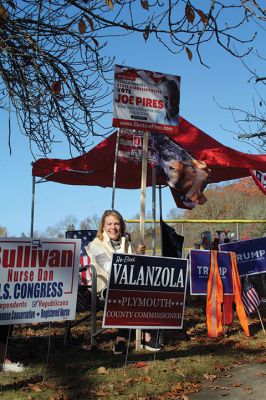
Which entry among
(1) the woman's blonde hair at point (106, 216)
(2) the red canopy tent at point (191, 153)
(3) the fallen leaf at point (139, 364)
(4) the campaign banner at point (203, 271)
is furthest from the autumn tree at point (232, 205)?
(3) the fallen leaf at point (139, 364)

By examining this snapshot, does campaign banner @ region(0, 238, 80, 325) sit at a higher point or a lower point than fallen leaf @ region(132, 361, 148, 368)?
higher

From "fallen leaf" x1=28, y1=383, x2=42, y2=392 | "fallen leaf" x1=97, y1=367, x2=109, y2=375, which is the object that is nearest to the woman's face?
"fallen leaf" x1=97, y1=367, x2=109, y2=375

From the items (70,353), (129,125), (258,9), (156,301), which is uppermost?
(258,9)

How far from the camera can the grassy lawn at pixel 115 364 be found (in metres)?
4.89

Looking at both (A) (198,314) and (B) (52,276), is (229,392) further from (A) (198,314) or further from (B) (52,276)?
(A) (198,314)

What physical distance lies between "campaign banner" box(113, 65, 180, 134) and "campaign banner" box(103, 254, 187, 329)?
1852mm

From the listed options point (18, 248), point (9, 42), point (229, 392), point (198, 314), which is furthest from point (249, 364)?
point (9, 42)

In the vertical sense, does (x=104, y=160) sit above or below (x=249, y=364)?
above

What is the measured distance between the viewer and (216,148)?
1070 cm

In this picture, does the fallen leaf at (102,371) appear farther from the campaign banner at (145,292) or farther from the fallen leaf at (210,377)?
the fallen leaf at (210,377)

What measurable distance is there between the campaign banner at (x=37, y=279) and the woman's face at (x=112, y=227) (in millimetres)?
1190

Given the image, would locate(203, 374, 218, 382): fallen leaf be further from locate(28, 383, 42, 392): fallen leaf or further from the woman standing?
locate(28, 383, 42, 392): fallen leaf

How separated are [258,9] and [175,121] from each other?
236 centimetres

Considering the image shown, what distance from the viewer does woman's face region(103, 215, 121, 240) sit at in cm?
687
